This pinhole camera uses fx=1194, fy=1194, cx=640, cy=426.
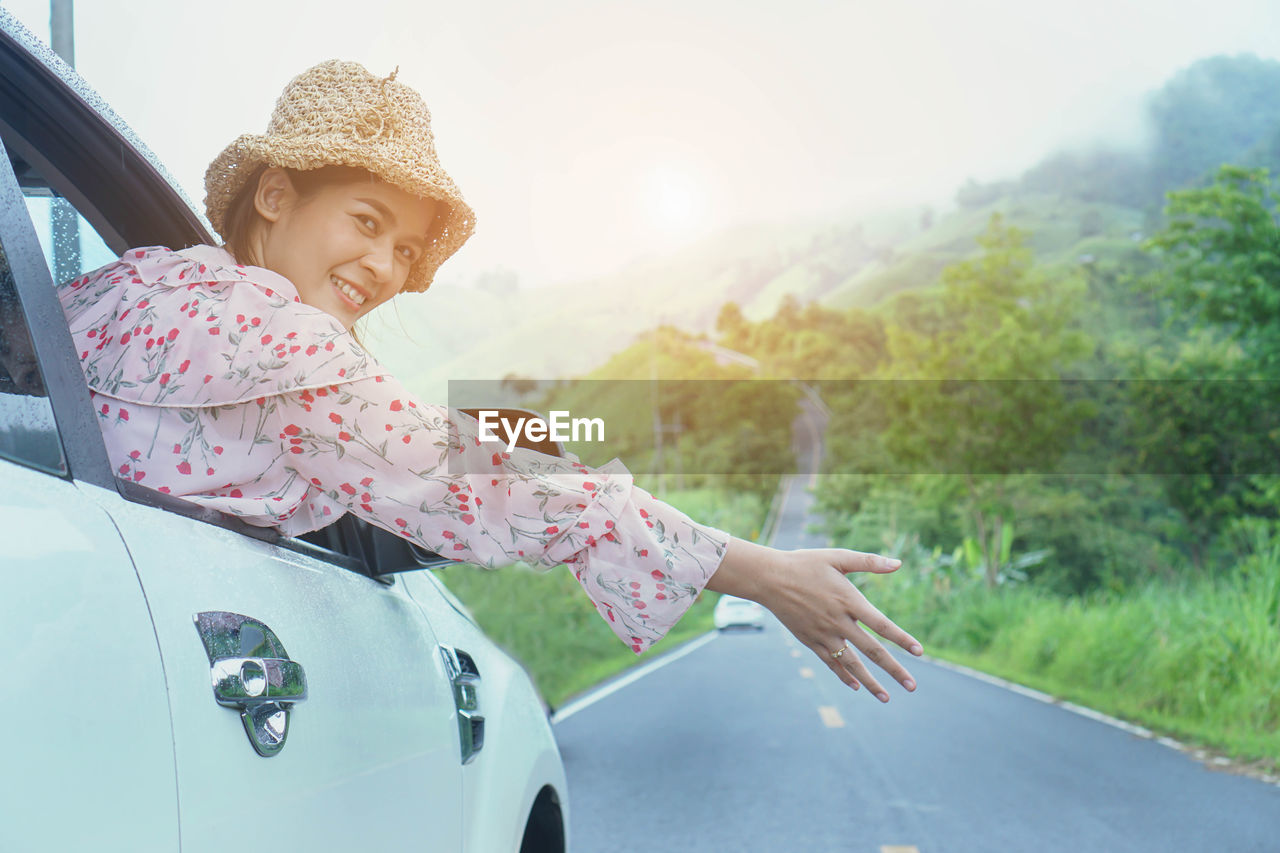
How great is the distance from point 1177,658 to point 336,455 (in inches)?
437

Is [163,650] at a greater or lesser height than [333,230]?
lesser

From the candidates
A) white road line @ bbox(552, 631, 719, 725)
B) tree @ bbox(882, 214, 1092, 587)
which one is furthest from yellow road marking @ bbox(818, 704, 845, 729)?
tree @ bbox(882, 214, 1092, 587)

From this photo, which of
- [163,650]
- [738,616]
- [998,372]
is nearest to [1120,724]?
[163,650]

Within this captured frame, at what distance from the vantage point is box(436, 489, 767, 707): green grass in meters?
15.2

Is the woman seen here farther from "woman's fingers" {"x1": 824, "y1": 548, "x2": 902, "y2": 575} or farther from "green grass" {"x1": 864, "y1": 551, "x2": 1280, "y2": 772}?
"green grass" {"x1": 864, "y1": 551, "x2": 1280, "y2": 772}

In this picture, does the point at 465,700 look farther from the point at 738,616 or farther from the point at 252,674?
the point at 738,616

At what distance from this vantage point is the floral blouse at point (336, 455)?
1.50 m

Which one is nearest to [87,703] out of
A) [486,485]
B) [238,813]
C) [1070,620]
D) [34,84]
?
[238,813]

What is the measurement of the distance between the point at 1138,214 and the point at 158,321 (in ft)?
480

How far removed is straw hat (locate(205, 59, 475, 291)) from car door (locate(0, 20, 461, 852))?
0.69ft

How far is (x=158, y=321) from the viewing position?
1.57 m

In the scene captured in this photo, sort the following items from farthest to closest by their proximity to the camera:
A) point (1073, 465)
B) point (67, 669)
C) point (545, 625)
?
1. point (1073, 465)
2. point (545, 625)
3. point (67, 669)

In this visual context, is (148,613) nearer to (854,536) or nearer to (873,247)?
(854,536)

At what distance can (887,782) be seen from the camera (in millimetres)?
7273
